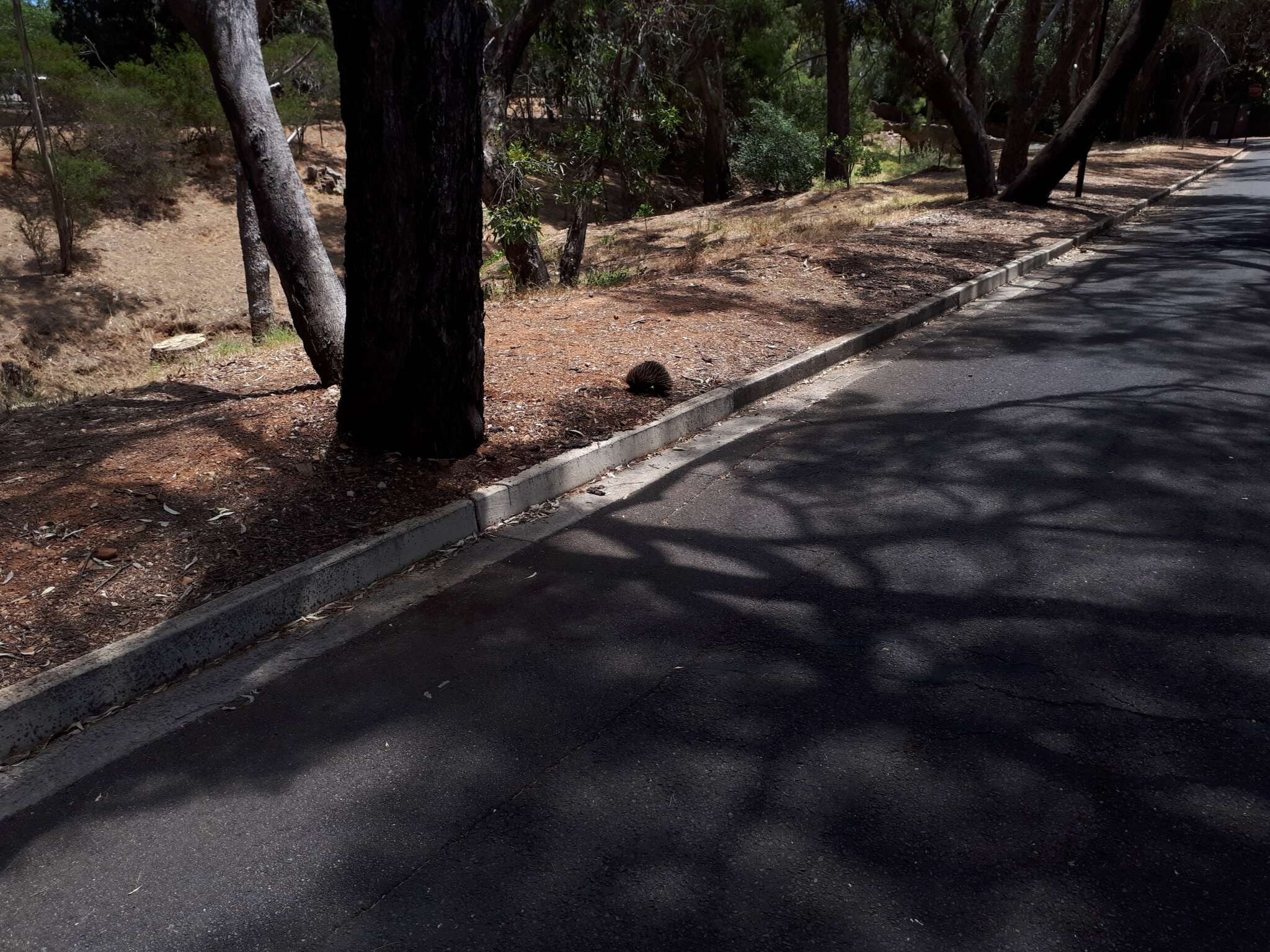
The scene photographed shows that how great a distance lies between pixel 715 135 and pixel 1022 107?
38.5 feet

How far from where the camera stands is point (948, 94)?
1855 cm

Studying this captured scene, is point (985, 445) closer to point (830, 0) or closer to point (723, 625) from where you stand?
point (723, 625)

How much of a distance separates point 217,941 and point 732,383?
595 centimetres

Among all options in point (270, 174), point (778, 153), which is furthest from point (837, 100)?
point (270, 174)

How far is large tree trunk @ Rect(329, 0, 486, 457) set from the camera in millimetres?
5578

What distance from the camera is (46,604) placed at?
14.9ft

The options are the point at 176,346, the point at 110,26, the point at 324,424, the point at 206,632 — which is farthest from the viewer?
the point at 110,26

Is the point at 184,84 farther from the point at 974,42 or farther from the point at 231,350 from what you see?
the point at 974,42

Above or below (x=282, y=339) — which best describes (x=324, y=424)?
above

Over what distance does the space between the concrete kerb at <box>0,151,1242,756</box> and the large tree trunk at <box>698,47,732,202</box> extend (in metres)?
24.0

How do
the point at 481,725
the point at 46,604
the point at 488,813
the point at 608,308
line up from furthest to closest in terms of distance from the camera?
the point at 608,308
the point at 46,604
the point at 481,725
the point at 488,813

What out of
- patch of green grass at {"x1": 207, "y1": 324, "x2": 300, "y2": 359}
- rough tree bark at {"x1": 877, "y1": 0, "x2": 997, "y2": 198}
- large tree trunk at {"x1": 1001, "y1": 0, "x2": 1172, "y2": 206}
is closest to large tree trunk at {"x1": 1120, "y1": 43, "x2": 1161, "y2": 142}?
rough tree bark at {"x1": 877, "y1": 0, "x2": 997, "y2": 198}

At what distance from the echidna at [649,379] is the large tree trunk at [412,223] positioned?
1.59 metres

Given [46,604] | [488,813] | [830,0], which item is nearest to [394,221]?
[46,604]
